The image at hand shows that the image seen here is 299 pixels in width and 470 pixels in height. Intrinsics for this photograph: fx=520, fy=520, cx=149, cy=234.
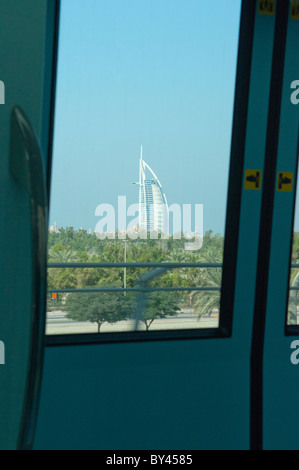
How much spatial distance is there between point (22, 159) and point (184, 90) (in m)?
1.40

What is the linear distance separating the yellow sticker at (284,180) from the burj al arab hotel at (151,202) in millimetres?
547

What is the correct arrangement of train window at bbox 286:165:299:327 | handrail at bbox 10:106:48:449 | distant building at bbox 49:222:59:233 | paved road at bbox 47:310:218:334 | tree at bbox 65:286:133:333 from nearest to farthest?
handrail at bbox 10:106:48:449, distant building at bbox 49:222:59:233, paved road at bbox 47:310:218:334, tree at bbox 65:286:133:333, train window at bbox 286:165:299:327

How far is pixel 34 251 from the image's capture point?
33.8 inches

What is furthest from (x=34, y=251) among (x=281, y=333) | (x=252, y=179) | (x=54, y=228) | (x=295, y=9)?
(x=295, y=9)

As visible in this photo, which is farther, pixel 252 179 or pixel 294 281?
pixel 294 281

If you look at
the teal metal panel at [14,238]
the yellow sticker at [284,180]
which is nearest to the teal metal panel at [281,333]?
the yellow sticker at [284,180]

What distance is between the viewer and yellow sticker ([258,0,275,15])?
2217 mm

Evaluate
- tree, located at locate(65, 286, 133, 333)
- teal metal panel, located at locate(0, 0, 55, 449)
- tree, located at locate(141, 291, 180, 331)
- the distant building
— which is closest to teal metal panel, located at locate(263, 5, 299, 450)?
tree, located at locate(141, 291, 180, 331)

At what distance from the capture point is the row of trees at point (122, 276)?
205 centimetres

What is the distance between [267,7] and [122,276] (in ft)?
4.31

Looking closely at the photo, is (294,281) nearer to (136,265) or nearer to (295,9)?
(136,265)

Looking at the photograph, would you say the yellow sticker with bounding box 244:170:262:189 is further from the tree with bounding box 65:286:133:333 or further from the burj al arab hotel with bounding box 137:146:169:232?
the tree with bounding box 65:286:133:333

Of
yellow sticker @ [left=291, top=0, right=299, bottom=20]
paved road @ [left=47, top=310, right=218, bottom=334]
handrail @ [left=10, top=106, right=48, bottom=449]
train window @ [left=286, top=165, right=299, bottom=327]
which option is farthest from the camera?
train window @ [left=286, top=165, right=299, bottom=327]

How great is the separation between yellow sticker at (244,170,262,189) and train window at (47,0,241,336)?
0.31ft
